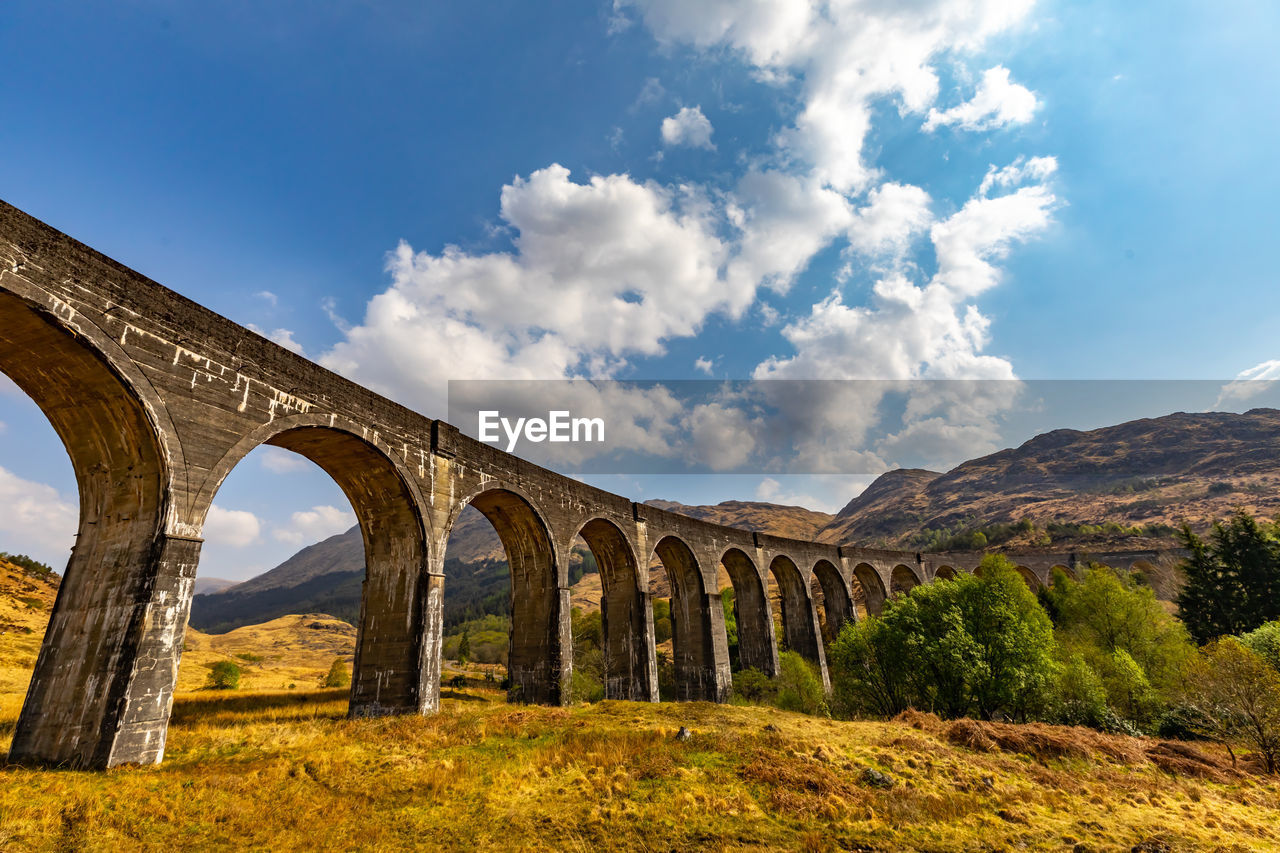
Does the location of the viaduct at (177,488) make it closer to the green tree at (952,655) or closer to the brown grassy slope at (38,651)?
the brown grassy slope at (38,651)

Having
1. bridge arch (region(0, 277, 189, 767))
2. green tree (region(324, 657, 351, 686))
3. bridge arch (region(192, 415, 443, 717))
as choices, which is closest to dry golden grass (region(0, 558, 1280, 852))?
bridge arch (region(0, 277, 189, 767))

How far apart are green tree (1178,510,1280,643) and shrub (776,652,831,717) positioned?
103ft

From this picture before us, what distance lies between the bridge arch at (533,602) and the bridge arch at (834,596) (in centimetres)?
2592

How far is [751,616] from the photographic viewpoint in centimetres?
3444

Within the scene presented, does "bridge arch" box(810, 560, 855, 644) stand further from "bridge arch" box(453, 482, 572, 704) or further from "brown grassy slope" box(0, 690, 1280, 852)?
"bridge arch" box(453, 482, 572, 704)

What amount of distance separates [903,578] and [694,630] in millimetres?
34893

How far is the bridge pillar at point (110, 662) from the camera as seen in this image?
966 cm

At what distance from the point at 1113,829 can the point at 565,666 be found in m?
16.0

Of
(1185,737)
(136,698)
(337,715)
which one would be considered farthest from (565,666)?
(1185,737)

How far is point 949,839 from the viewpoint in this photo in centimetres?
984

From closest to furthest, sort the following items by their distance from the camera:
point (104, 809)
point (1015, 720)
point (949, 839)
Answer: point (104, 809) < point (949, 839) < point (1015, 720)

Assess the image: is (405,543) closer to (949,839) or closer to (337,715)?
(337,715)

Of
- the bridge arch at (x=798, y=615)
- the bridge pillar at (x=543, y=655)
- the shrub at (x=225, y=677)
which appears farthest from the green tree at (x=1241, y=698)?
the shrub at (x=225, y=677)

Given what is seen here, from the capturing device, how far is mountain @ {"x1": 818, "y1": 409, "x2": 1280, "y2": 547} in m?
103
